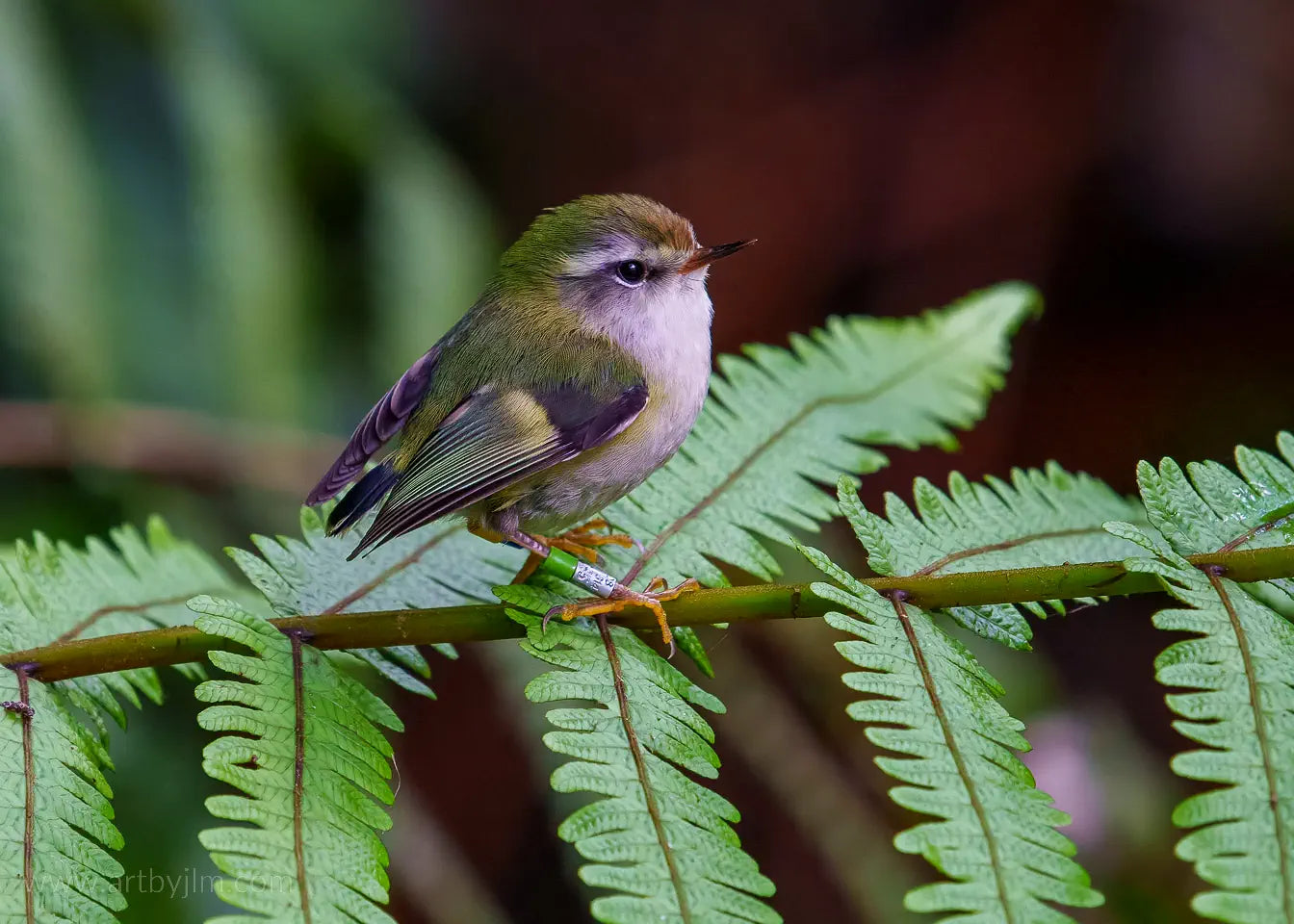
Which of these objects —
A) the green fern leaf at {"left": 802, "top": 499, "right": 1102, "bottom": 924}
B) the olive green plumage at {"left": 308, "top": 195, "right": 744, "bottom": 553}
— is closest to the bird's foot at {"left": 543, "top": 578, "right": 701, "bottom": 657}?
the green fern leaf at {"left": 802, "top": 499, "right": 1102, "bottom": 924}

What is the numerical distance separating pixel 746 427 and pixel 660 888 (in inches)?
41.2

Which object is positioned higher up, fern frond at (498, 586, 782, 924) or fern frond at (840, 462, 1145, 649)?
fern frond at (840, 462, 1145, 649)

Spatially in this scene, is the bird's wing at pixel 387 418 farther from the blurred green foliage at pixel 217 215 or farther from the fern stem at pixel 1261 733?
the fern stem at pixel 1261 733

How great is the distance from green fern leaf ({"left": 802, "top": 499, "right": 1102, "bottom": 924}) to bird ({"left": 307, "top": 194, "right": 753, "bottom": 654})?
0.40 metres

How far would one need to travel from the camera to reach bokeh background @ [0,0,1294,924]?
3.22 m

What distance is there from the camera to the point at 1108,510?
204cm

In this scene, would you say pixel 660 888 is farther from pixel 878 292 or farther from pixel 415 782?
pixel 878 292

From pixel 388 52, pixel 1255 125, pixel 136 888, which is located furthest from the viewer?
pixel 1255 125

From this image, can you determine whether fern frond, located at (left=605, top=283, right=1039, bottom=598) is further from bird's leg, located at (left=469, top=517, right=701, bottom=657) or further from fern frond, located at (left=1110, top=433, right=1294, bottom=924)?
fern frond, located at (left=1110, top=433, right=1294, bottom=924)

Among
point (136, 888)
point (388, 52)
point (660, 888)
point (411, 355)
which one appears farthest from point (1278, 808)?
point (388, 52)

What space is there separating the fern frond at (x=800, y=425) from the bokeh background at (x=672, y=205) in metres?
0.93

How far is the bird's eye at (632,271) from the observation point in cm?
270

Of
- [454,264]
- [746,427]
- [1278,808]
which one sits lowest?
[1278,808]

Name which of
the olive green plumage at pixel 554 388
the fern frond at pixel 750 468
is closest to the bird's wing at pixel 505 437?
the olive green plumage at pixel 554 388
